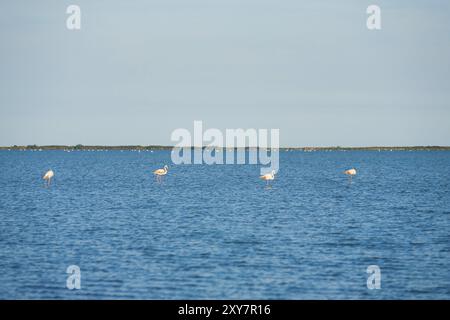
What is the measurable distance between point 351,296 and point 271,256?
7.50 meters

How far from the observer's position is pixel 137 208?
190 ft

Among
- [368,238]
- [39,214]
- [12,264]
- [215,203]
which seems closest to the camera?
[12,264]

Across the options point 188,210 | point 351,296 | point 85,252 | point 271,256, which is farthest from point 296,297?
point 188,210

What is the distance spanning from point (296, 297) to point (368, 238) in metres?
14.6

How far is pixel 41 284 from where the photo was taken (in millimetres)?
29047

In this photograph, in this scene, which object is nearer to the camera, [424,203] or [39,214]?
[39,214]

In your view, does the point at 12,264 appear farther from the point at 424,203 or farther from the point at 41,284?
the point at 424,203
